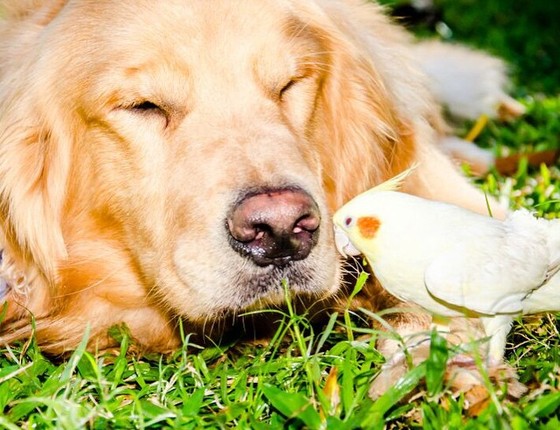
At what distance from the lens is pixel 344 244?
9.37 ft

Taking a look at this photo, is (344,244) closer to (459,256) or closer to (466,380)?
(459,256)

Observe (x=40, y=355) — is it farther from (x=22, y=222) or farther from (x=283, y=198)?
(x=283, y=198)

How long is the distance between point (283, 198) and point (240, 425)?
676 millimetres

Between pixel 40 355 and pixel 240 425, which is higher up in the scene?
pixel 240 425

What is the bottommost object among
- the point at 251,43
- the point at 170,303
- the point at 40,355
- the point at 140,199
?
the point at 40,355

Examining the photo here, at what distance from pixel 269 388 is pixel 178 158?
2.93 ft

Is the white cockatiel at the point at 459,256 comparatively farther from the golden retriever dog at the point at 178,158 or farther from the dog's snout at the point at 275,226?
the golden retriever dog at the point at 178,158

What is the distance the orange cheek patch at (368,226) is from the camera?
2643 mm

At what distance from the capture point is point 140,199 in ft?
10.7

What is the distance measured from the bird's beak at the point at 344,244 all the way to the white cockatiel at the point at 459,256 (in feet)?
0.21

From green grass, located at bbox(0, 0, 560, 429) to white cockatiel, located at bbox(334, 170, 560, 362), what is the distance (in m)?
0.15

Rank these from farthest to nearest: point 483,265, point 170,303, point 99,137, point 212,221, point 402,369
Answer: point 99,137 → point 170,303 → point 212,221 → point 402,369 → point 483,265

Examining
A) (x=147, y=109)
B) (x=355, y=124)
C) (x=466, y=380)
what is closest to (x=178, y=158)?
(x=147, y=109)

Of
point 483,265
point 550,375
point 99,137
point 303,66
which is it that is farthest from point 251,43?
point 550,375
